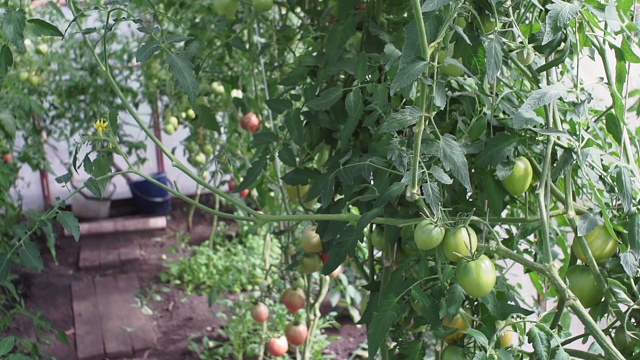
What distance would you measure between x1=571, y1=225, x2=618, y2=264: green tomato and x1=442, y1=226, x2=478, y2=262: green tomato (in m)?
0.14

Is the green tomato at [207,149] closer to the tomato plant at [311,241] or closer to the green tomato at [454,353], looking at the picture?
the tomato plant at [311,241]

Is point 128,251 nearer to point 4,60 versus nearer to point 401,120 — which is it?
point 4,60

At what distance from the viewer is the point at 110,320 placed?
2.91m

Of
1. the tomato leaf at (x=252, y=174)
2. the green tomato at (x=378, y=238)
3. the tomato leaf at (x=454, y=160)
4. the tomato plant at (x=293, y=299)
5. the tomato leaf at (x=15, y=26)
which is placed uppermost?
the tomato leaf at (x=15, y=26)

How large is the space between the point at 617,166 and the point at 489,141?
153 millimetres

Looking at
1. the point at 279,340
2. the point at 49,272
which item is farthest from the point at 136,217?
the point at 279,340

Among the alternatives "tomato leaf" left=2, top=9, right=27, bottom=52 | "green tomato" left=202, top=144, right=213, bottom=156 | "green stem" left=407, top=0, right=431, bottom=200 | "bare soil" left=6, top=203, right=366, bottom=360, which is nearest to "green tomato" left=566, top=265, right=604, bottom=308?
"green stem" left=407, top=0, right=431, bottom=200

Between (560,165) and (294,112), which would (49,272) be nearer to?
(294,112)

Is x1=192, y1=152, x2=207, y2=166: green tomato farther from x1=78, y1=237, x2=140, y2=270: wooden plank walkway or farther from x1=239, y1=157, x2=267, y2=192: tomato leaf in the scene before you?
x1=239, y1=157, x2=267, y2=192: tomato leaf

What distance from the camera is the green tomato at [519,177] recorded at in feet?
2.93

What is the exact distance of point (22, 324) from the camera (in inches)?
113

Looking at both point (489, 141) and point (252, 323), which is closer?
point (489, 141)

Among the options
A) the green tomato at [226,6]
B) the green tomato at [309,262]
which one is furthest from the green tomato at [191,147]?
the green tomato at [226,6]

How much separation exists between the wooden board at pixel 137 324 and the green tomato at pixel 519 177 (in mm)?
2104
